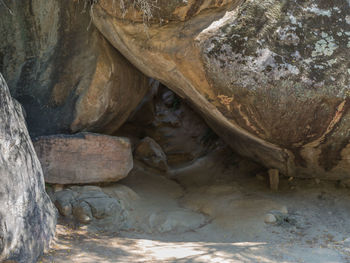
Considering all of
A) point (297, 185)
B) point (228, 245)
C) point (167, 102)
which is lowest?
point (228, 245)

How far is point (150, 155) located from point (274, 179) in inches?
89.7

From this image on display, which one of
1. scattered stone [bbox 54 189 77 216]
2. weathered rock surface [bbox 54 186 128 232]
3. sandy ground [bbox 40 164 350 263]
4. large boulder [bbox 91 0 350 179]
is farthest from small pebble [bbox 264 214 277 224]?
scattered stone [bbox 54 189 77 216]

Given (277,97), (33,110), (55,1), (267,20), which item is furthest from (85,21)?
(277,97)

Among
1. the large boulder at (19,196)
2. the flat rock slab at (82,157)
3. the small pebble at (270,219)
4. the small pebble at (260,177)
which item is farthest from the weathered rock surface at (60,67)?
the small pebble at (270,219)

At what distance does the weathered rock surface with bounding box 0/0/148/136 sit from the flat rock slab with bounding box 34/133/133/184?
40 cm

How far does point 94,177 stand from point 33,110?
4.11 feet

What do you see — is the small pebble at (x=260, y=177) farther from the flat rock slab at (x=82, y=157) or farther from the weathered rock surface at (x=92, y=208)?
the weathered rock surface at (x=92, y=208)

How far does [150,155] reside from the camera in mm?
6906

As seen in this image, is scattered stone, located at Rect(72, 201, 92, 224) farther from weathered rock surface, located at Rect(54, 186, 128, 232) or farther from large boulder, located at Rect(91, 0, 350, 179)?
large boulder, located at Rect(91, 0, 350, 179)

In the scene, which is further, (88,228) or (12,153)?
(88,228)

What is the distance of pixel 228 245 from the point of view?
4.03m

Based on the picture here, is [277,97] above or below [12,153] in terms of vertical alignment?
above

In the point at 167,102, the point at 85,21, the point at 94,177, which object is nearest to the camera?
the point at 94,177

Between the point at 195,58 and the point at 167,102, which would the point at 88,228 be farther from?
the point at 167,102
